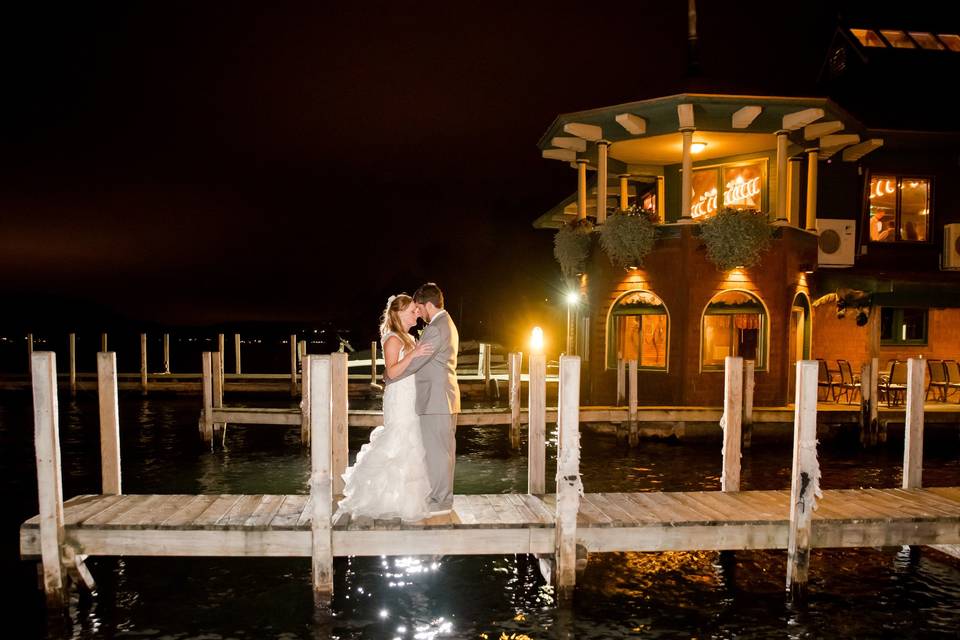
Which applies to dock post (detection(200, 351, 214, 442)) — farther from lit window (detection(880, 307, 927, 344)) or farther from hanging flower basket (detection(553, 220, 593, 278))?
lit window (detection(880, 307, 927, 344))

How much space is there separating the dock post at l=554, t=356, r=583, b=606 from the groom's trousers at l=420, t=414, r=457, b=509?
1.13 m

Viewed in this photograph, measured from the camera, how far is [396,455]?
7.02 m

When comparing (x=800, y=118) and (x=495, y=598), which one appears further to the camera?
(x=800, y=118)

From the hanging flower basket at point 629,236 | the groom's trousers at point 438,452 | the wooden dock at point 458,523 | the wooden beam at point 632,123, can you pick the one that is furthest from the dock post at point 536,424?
the wooden beam at point 632,123

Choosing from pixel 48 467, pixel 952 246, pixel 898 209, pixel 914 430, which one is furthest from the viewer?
pixel 898 209

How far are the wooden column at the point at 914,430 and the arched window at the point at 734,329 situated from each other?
778 centimetres

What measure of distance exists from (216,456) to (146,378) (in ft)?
38.3

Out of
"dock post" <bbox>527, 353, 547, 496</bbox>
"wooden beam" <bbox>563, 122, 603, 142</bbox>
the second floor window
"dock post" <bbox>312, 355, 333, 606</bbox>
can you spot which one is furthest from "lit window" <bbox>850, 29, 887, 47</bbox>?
"dock post" <bbox>312, 355, 333, 606</bbox>

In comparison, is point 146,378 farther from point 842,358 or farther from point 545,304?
point 545,304

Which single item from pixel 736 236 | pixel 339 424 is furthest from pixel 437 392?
pixel 736 236

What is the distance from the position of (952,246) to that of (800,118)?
7.05m

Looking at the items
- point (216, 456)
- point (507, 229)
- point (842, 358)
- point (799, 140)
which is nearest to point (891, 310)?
point (842, 358)

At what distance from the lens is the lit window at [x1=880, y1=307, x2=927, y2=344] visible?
19.5m

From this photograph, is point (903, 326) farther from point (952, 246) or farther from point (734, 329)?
point (734, 329)
